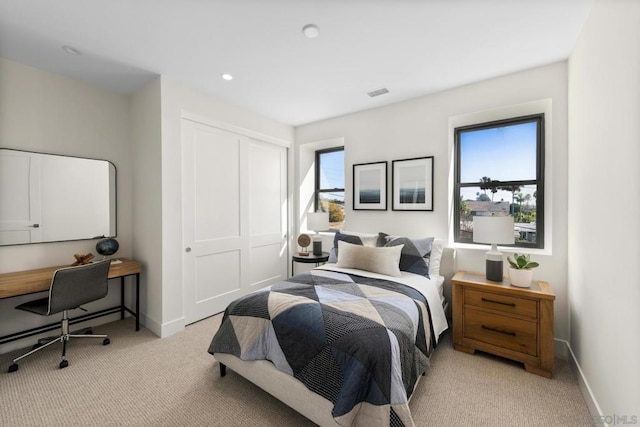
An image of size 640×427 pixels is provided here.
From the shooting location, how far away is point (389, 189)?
132 inches

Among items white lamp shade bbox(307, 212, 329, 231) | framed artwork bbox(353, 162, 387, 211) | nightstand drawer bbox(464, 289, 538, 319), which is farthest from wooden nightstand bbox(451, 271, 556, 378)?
white lamp shade bbox(307, 212, 329, 231)

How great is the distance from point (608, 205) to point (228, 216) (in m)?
3.38

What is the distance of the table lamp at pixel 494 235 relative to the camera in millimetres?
2254

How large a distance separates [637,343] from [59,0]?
370 centimetres

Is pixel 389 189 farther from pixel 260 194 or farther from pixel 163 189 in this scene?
pixel 163 189

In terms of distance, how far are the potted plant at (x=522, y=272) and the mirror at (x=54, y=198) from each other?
4153 mm

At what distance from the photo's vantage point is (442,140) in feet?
9.75

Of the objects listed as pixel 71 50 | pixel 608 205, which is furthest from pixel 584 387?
pixel 71 50

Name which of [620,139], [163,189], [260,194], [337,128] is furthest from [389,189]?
[163,189]

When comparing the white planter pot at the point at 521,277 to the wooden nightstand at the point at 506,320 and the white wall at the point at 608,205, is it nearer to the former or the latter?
the wooden nightstand at the point at 506,320

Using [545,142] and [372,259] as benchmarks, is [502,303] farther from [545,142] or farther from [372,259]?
[545,142]

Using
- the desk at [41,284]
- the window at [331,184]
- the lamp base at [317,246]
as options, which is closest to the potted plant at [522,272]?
the lamp base at [317,246]

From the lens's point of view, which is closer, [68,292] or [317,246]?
[68,292]

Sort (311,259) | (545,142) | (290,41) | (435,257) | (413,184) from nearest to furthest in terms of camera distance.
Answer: (290,41) → (545,142) → (435,257) → (413,184) → (311,259)
